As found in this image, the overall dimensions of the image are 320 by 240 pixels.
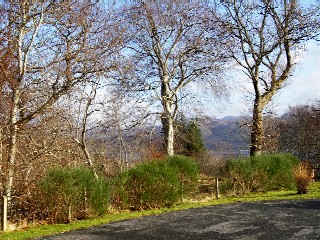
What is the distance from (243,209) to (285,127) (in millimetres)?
39105

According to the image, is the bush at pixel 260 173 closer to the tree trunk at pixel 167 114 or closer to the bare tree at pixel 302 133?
the tree trunk at pixel 167 114

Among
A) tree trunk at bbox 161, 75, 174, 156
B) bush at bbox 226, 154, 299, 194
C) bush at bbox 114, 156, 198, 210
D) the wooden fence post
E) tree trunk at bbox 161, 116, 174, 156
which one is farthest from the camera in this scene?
tree trunk at bbox 161, 116, 174, 156

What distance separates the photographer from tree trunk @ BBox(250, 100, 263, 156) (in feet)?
68.3

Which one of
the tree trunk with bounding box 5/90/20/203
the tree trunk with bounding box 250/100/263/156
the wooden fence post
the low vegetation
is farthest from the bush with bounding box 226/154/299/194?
the wooden fence post

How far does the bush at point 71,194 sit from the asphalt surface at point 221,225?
1.45 metres

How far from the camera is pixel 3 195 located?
34.4ft

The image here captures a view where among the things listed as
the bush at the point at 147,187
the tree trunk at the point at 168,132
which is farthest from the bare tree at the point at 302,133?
the bush at the point at 147,187

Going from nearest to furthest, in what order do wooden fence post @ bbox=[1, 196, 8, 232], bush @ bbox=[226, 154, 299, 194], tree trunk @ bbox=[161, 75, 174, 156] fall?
wooden fence post @ bbox=[1, 196, 8, 232]
bush @ bbox=[226, 154, 299, 194]
tree trunk @ bbox=[161, 75, 174, 156]

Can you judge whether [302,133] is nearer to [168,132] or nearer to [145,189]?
[168,132]

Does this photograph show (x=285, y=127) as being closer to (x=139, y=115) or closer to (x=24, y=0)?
(x=139, y=115)

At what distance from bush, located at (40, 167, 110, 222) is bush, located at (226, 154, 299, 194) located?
23.1 feet

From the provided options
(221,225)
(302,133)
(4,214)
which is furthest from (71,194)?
(302,133)

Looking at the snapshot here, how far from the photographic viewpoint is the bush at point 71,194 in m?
10.9

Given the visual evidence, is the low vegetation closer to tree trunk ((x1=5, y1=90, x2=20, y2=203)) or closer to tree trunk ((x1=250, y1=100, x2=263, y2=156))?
tree trunk ((x1=5, y1=90, x2=20, y2=203))
